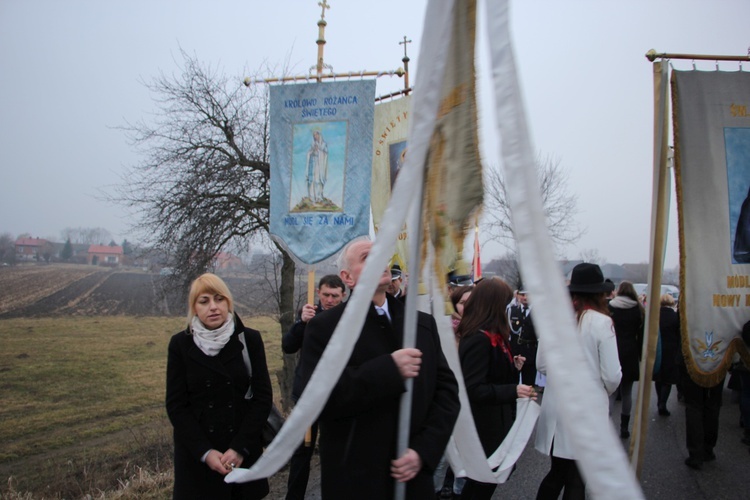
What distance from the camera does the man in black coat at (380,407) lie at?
6.38ft

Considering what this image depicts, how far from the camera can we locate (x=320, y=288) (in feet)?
13.9

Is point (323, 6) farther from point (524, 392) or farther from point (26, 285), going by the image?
point (26, 285)

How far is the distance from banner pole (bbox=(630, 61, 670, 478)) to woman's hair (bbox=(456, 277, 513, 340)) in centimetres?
90

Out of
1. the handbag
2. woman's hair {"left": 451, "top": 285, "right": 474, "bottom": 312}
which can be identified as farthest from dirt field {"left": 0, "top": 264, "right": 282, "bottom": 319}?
the handbag

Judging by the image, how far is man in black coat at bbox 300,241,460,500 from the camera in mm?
1943

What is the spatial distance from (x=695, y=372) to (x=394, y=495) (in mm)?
2805

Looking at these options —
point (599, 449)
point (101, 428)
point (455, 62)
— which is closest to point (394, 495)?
point (599, 449)

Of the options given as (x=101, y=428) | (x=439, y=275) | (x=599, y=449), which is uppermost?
(x=439, y=275)

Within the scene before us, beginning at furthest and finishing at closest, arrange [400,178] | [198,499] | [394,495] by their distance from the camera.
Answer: [198,499] → [394,495] → [400,178]

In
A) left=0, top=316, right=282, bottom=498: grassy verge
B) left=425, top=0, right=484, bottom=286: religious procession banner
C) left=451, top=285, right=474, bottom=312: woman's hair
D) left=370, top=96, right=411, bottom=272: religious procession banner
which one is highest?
left=370, top=96, right=411, bottom=272: religious procession banner

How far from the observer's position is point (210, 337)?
2.94m

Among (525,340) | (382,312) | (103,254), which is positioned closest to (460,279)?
(382,312)

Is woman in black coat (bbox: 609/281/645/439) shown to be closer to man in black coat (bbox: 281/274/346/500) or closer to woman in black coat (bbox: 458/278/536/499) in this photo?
woman in black coat (bbox: 458/278/536/499)

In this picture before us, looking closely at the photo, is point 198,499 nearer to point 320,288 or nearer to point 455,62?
point 320,288
